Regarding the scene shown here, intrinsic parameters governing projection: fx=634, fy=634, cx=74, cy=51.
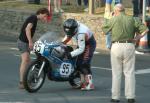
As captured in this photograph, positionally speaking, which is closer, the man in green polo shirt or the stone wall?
the man in green polo shirt

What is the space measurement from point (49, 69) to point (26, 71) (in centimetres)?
54

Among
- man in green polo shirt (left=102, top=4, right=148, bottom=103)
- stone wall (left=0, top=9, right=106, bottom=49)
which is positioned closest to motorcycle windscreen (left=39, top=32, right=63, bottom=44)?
man in green polo shirt (left=102, top=4, right=148, bottom=103)

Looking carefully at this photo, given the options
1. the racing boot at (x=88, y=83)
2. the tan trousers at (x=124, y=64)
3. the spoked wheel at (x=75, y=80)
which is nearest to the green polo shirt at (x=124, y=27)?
the tan trousers at (x=124, y=64)

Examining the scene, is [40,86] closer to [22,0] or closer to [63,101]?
[63,101]

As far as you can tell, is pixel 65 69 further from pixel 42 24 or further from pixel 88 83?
pixel 42 24

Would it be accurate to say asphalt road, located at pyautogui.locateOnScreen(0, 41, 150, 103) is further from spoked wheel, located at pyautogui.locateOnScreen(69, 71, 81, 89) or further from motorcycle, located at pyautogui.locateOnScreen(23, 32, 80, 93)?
motorcycle, located at pyautogui.locateOnScreen(23, 32, 80, 93)

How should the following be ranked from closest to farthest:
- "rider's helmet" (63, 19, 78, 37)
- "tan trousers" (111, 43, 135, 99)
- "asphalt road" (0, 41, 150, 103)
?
"tan trousers" (111, 43, 135, 99), "asphalt road" (0, 41, 150, 103), "rider's helmet" (63, 19, 78, 37)

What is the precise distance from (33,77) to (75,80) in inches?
46.9

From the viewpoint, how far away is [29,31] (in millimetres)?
12375

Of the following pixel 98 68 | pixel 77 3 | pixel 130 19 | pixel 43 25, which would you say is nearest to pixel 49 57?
pixel 130 19

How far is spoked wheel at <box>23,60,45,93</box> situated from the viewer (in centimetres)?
1181

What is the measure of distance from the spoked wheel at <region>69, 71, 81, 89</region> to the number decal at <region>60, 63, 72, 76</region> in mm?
216

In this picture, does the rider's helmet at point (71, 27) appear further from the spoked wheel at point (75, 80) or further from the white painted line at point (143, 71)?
the white painted line at point (143, 71)

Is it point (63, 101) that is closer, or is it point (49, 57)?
point (63, 101)
